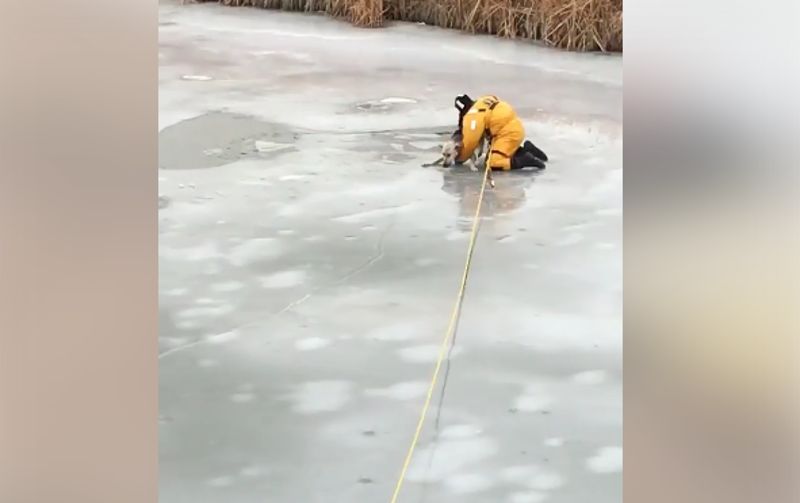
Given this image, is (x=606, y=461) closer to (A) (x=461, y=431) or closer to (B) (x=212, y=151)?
(A) (x=461, y=431)

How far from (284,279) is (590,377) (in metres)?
0.59

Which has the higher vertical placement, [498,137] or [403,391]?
[498,137]

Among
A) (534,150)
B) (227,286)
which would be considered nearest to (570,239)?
(534,150)

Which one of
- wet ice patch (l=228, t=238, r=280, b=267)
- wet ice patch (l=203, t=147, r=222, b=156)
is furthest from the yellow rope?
wet ice patch (l=203, t=147, r=222, b=156)

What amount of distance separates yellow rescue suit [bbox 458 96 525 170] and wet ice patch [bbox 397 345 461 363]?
936mm

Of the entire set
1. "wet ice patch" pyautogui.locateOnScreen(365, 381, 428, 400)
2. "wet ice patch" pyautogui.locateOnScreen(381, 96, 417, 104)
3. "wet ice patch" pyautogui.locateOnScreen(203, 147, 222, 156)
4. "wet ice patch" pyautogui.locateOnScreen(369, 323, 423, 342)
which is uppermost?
"wet ice patch" pyautogui.locateOnScreen(381, 96, 417, 104)

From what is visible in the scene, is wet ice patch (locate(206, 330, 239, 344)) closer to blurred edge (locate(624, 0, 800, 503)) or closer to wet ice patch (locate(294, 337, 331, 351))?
wet ice patch (locate(294, 337, 331, 351))

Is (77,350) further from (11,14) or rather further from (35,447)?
(11,14)

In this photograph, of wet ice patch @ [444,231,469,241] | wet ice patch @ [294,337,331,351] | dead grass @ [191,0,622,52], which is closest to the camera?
wet ice patch @ [294,337,331,351]

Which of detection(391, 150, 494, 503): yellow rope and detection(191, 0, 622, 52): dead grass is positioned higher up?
detection(191, 0, 622, 52): dead grass

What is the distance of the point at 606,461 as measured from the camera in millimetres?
1276

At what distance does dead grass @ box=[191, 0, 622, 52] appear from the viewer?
3.57m

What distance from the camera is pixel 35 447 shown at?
1.12m

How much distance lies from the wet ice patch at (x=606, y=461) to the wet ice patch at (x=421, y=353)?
1.11 feet
